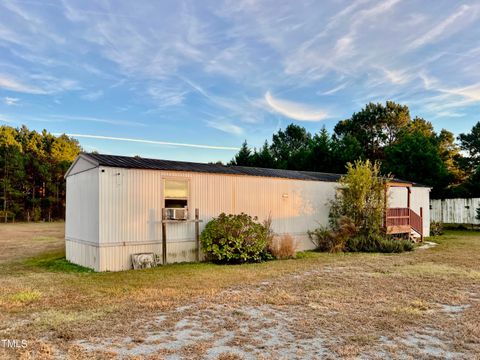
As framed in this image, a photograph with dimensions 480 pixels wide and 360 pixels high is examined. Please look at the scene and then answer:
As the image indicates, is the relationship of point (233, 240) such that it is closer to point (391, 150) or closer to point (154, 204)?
point (154, 204)

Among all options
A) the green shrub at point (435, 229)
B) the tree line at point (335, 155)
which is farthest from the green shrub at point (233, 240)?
the tree line at point (335, 155)

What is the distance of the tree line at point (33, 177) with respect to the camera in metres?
33.0

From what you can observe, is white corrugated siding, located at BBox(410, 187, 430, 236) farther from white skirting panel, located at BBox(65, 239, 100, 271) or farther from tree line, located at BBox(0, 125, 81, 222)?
tree line, located at BBox(0, 125, 81, 222)

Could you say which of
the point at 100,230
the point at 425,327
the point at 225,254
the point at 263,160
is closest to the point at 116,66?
the point at 100,230

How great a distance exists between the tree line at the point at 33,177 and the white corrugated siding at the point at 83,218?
2660cm

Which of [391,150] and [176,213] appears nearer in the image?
[176,213]

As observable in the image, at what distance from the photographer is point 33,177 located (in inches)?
A: 1383

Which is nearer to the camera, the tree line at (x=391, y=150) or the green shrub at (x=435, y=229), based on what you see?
the green shrub at (x=435, y=229)

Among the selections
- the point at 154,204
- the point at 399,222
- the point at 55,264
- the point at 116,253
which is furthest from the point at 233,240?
the point at 399,222

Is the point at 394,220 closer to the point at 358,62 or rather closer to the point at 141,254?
the point at 358,62

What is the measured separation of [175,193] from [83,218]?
2.59 metres

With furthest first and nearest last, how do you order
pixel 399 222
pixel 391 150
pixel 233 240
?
pixel 391 150
pixel 399 222
pixel 233 240

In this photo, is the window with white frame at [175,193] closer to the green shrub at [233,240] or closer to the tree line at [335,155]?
the green shrub at [233,240]

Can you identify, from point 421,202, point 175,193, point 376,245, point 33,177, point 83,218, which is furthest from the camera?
point 33,177
